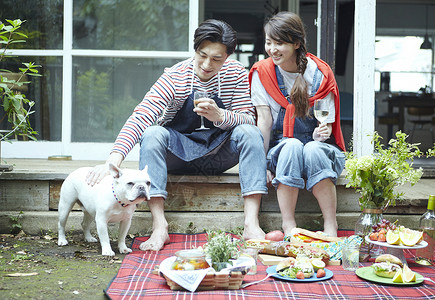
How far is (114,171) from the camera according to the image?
282 centimetres

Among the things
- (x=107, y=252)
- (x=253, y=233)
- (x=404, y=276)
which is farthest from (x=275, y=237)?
(x=107, y=252)

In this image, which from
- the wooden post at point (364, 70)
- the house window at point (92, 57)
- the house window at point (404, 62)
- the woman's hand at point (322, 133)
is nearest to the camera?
the woman's hand at point (322, 133)

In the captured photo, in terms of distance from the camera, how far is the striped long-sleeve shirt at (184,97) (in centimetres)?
322

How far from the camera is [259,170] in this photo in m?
3.22

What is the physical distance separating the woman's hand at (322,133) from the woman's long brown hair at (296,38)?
16 centimetres

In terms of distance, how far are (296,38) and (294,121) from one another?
506 mm

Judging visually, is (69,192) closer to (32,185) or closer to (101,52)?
(32,185)

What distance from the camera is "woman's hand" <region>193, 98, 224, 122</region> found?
300 centimetres

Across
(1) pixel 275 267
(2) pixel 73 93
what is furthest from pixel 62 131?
(1) pixel 275 267

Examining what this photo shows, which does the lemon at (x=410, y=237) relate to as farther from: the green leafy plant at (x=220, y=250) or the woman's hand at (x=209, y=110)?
the woman's hand at (x=209, y=110)

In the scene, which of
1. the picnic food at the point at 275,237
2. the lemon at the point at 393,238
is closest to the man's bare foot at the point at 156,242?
the picnic food at the point at 275,237

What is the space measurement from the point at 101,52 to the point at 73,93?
444 mm

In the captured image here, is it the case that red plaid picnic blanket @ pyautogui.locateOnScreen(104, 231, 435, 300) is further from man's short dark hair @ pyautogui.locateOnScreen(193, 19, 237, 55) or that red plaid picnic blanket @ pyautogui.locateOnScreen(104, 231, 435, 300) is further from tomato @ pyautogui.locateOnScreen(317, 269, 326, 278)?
man's short dark hair @ pyautogui.locateOnScreen(193, 19, 237, 55)

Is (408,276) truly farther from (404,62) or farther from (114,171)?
(404,62)
